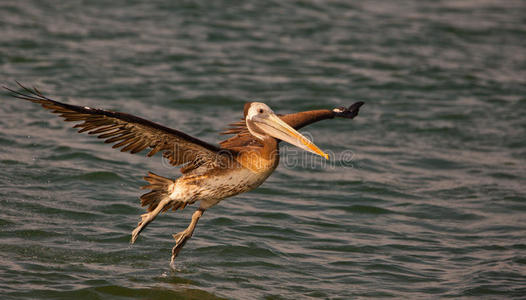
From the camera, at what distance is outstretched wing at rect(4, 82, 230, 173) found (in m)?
6.32

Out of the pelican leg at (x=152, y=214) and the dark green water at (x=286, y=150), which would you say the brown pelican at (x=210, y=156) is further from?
the dark green water at (x=286, y=150)

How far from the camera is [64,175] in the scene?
404 inches

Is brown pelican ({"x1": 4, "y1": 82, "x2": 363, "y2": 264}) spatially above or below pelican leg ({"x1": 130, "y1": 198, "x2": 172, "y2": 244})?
above

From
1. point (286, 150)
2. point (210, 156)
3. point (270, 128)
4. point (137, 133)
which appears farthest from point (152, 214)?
point (286, 150)

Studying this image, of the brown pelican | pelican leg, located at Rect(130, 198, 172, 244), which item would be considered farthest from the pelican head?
pelican leg, located at Rect(130, 198, 172, 244)

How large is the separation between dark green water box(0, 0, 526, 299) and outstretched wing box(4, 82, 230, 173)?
1.29 meters

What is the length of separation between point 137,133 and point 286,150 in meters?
5.69

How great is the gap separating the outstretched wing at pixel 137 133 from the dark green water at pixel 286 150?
129cm

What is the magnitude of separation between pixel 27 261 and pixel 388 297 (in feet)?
12.4

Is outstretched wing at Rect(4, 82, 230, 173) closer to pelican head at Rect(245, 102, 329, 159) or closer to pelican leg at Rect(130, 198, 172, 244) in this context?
pelican leg at Rect(130, 198, 172, 244)

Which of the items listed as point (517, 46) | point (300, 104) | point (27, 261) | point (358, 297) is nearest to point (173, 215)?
point (27, 261)

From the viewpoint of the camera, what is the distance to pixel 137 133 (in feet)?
22.7

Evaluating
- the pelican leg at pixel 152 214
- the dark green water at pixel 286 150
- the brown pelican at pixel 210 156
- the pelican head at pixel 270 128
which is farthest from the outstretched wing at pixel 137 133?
the dark green water at pixel 286 150

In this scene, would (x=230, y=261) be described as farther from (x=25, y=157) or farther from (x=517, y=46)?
(x=517, y=46)
